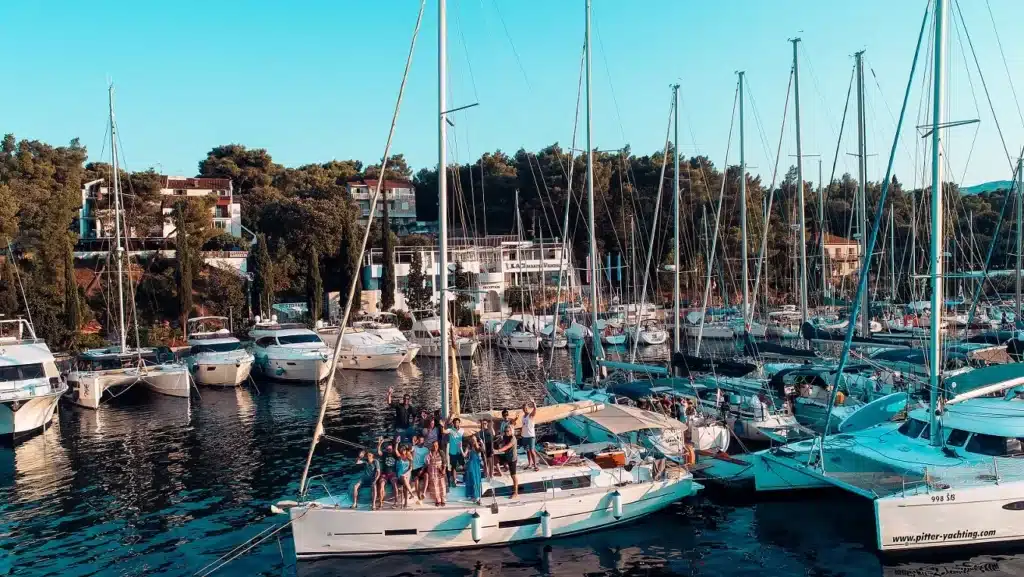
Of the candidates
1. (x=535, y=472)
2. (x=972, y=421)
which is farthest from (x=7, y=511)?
(x=972, y=421)

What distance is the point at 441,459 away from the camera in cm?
1762

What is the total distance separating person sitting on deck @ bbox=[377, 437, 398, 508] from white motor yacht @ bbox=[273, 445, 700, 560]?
1.26 ft

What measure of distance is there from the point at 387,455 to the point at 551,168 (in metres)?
70.8

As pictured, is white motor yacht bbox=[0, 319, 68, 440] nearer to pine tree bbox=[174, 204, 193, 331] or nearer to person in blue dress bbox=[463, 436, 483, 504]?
person in blue dress bbox=[463, 436, 483, 504]

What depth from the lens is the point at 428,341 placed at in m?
57.7

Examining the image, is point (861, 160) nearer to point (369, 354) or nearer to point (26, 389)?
point (369, 354)

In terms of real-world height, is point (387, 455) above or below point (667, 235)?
below

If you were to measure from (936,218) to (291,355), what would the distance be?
1404 inches

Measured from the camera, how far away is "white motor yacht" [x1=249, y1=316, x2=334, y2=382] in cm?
4562

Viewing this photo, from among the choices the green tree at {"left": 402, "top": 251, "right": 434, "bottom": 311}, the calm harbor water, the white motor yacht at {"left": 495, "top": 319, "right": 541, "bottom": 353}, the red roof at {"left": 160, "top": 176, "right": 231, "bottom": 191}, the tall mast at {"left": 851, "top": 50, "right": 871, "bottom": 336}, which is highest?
the red roof at {"left": 160, "top": 176, "right": 231, "bottom": 191}

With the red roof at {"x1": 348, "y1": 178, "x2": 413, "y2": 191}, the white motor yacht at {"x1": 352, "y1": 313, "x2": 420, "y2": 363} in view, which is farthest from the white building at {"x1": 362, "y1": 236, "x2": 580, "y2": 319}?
the red roof at {"x1": 348, "y1": 178, "x2": 413, "y2": 191}

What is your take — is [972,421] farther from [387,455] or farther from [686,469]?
[387,455]

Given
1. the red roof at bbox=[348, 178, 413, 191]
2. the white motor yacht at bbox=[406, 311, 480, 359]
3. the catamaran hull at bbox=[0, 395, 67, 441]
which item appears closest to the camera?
the catamaran hull at bbox=[0, 395, 67, 441]

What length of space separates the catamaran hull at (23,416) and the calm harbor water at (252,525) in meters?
0.67
